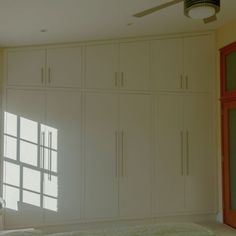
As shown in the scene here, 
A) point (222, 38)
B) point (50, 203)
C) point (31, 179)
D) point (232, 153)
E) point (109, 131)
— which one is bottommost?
point (50, 203)

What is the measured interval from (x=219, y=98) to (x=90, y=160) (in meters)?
2.15

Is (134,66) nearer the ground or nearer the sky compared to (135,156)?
nearer the sky

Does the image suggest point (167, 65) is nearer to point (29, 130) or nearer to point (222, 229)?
point (29, 130)

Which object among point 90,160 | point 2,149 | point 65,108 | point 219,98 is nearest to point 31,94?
point 65,108

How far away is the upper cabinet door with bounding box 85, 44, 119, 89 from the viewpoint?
15.3ft

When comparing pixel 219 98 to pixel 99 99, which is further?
pixel 219 98

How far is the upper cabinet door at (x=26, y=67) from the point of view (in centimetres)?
434

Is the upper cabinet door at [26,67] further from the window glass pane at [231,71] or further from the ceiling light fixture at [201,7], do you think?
the window glass pane at [231,71]

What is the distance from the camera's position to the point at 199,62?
5.12m

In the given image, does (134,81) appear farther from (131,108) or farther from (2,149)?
(2,149)

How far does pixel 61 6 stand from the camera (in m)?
3.23

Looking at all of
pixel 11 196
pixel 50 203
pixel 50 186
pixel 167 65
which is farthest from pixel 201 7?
pixel 11 196

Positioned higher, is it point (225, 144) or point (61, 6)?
point (61, 6)

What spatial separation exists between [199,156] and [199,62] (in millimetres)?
1445
